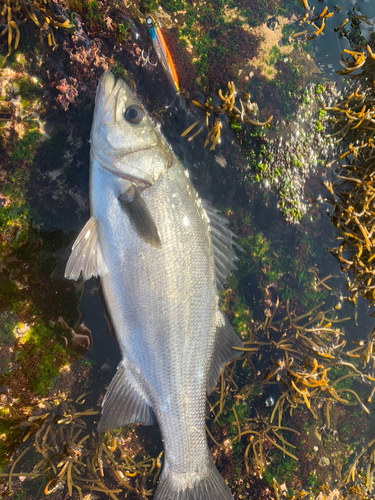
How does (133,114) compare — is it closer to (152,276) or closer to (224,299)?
(152,276)

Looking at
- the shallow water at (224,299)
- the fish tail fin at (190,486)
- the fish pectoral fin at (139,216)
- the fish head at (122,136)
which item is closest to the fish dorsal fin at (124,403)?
the fish tail fin at (190,486)

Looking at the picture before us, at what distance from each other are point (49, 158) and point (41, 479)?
289 cm

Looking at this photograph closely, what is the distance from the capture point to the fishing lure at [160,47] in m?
2.57

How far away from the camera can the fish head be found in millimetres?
2123

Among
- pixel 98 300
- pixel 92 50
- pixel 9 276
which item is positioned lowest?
pixel 98 300

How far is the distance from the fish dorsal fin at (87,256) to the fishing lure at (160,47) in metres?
1.60

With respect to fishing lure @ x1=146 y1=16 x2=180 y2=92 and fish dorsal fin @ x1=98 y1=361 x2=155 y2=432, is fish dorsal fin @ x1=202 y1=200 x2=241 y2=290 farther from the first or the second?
fishing lure @ x1=146 y1=16 x2=180 y2=92

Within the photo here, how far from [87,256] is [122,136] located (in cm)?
96

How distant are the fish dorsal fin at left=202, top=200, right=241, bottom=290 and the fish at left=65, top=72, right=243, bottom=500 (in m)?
0.13

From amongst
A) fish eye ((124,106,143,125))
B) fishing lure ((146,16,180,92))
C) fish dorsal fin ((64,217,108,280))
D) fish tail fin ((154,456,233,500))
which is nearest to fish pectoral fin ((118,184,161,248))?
fish dorsal fin ((64,217,108,280))

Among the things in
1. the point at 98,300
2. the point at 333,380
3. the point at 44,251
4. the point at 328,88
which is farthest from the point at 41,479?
the point at 328,88

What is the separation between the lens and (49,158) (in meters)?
2.47

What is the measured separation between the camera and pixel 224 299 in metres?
3.17

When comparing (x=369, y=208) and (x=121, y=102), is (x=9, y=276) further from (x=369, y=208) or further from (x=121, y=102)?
(x=369, y=208)
